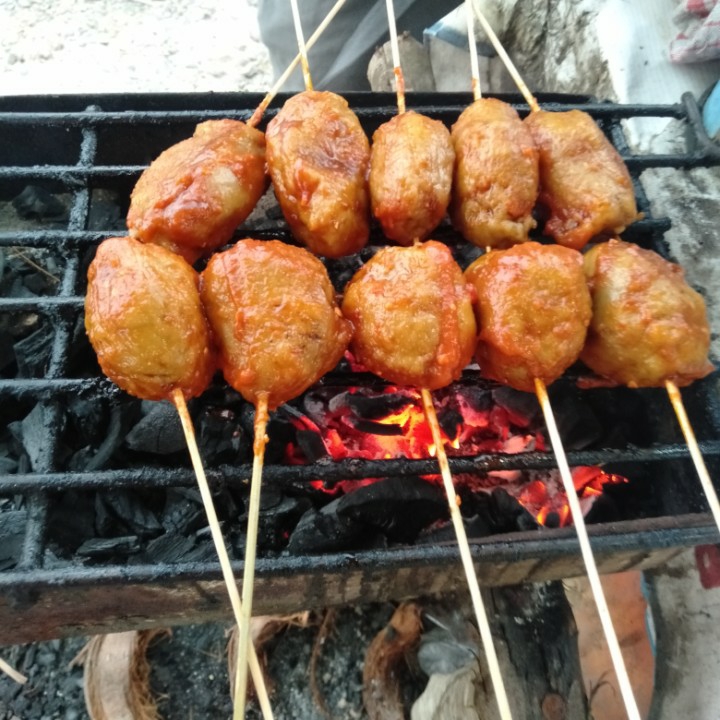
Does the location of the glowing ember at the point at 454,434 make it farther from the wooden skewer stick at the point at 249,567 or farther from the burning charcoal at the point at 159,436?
the wooden skewer stick at the point at 249,567

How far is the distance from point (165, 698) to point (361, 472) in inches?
55.7

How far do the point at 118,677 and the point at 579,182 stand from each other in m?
2.67

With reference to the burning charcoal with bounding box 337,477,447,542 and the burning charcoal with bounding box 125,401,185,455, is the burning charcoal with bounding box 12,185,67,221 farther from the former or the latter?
the burning charcoal with bounding box 337,477,447,542

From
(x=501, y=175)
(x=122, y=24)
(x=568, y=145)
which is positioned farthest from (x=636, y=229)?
(x=122, y=24)

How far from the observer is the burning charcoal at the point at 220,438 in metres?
2.36

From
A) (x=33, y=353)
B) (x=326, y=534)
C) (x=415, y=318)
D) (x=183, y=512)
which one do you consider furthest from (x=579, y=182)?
(x=33, y=353)

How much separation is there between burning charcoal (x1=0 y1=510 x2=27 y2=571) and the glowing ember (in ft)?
3.82

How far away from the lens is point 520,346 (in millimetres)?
1884

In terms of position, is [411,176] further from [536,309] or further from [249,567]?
[249,567]

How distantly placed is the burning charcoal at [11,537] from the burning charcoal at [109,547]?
23cm

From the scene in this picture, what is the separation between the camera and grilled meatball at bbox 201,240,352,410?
1.78 m

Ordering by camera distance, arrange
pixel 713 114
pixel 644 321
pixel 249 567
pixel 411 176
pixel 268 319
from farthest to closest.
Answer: pixel 713 114 → pixel 411 176 → pixel 644 321 → pixel 268 319 → pixel 249 567

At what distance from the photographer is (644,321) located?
1903 millimetres

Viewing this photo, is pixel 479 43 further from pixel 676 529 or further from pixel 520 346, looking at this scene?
pixel 676 529
